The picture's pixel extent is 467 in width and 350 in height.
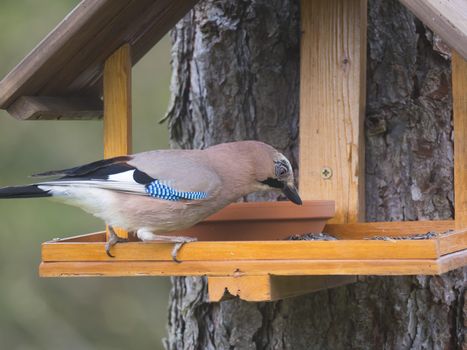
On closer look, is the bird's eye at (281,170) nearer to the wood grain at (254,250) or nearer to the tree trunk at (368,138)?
the tree trunk at (368,138)

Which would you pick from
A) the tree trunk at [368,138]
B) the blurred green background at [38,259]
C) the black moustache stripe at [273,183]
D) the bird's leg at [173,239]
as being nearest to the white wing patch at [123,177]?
the bird's leg at [173,239]

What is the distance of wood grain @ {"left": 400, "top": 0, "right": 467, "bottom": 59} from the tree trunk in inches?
44.0

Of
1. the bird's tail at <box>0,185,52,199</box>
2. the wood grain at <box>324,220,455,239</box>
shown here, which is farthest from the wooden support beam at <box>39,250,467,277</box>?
the wood grain at <box>324,220,455,239</box>

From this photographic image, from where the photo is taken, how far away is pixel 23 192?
416 centimetres

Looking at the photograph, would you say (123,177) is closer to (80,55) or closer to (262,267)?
(80,55)

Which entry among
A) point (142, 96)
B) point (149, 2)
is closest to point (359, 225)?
point (149, 2)

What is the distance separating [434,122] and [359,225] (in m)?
0.69

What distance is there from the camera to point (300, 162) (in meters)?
4.98

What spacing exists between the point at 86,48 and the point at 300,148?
1.17 metres

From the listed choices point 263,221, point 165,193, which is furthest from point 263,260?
point 263,221

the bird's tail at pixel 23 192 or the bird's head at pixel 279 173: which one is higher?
the bird's head at pixel 279 173

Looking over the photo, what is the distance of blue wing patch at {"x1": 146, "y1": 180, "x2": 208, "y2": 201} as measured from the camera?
4.30m

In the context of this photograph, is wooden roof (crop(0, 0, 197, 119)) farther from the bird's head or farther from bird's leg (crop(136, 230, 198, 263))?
the bird's head

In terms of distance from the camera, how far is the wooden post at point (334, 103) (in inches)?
191
